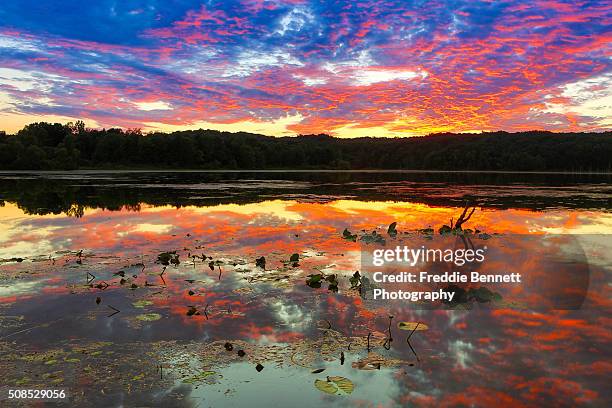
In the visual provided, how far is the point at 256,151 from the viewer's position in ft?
508

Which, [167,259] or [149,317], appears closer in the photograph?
[149,317]

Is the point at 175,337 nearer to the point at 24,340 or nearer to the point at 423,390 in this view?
the point at 24,340

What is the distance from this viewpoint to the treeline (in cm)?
12325

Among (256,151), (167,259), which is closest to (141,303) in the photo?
(167,259)

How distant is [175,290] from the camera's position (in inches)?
361

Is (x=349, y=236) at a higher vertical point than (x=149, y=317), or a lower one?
higher

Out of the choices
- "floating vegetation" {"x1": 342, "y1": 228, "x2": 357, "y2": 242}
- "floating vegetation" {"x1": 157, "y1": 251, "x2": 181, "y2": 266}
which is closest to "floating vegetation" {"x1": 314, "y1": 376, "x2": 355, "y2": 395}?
"floating vegetation" {"x1": 157, "y1": 251, "x2": 181, "y2": 266}

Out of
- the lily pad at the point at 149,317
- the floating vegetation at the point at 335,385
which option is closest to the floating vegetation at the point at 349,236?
the lily pad at the point at 149,317

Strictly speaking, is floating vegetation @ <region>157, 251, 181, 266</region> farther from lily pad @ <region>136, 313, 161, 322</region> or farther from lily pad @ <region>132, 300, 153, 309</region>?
lily pad @ <region>136, 313, 161, 322</region>

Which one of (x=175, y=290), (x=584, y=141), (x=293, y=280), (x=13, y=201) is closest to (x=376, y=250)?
(x=293, y=280)

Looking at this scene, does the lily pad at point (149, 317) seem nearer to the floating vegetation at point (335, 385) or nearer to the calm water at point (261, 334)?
the calm water at point (261, 334)

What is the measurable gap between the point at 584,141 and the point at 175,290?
158 meters

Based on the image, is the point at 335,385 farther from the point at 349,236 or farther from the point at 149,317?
the point at 349,236

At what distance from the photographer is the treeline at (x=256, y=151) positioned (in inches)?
4852
